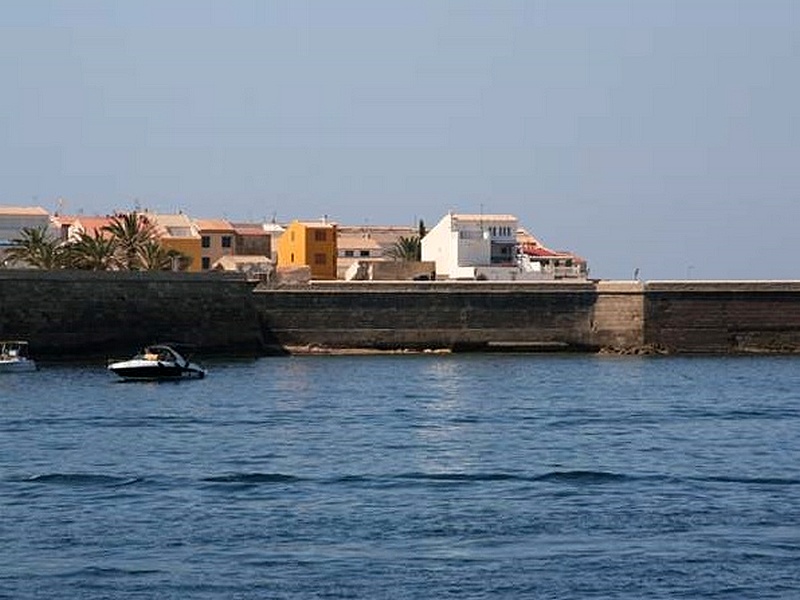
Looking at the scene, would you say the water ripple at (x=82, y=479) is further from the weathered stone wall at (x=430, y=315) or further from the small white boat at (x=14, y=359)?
the weathered stone wall at (x=430, y=315)

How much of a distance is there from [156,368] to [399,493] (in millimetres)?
33617

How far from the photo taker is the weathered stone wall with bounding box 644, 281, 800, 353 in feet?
275

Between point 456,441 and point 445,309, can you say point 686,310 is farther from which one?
point 456,441

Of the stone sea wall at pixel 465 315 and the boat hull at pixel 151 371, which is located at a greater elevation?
the stone sea wall at pixel 465 315

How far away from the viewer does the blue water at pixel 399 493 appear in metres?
26.1

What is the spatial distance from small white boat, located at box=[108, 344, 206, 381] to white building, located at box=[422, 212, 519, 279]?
36.9 m

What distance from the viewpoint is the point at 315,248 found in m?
107

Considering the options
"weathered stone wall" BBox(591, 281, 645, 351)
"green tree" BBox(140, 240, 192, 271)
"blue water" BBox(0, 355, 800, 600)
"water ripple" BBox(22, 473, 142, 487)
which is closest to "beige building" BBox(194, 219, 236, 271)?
"green tree" BBox(140, 240, 192, 271)

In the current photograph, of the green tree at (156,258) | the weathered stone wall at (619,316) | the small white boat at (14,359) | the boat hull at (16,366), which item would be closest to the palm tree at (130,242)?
the green tree at (156,258)

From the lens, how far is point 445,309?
8294 cm

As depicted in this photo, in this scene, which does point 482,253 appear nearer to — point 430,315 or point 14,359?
point 430,315

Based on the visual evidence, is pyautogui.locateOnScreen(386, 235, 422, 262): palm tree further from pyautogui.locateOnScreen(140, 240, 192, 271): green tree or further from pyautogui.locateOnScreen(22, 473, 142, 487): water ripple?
pyautogui.locateOnScreen(22, 473, 142, 487): water ripple

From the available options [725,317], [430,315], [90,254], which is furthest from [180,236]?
[725,317]

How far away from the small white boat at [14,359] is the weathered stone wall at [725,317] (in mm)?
28556
